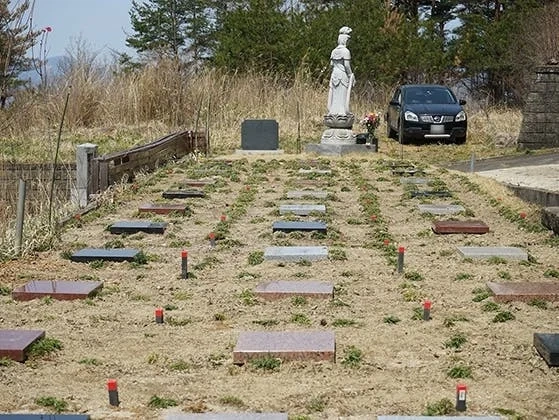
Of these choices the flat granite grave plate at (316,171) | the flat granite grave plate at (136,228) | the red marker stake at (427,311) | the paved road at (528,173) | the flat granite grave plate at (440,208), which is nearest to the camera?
the red marker stake at (427,311)

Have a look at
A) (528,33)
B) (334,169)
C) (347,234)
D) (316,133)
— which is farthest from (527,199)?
(528,33)

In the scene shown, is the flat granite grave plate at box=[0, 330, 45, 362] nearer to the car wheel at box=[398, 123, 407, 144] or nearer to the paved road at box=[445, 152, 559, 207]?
the paved road at box=[445, 152, 559, 207]

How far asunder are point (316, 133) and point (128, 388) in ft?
47.4

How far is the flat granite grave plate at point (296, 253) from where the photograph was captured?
253 inches

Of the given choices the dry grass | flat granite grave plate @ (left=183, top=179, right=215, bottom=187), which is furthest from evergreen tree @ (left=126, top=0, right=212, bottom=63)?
flat granite grave plate @ (left=183, top=179, right=215, bottom=187)

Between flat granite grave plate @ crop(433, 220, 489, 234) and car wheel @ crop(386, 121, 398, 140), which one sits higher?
car wheel @ crop(386, 121, 398, 140)

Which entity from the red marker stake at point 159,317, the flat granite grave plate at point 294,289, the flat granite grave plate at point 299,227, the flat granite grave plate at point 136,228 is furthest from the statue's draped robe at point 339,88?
the red marker stake at point 159,317

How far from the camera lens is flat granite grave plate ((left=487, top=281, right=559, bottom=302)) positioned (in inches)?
201

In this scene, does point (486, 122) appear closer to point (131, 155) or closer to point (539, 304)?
point (131, 155)

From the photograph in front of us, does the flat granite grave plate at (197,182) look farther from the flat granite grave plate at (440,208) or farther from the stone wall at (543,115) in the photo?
the stone wall at (543,115)

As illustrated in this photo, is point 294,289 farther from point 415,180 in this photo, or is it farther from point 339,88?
point 339,88

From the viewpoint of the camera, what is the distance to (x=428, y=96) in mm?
17641

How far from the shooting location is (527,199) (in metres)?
9.52

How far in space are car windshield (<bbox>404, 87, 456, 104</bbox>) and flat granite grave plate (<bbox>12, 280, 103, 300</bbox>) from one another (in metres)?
12.7
